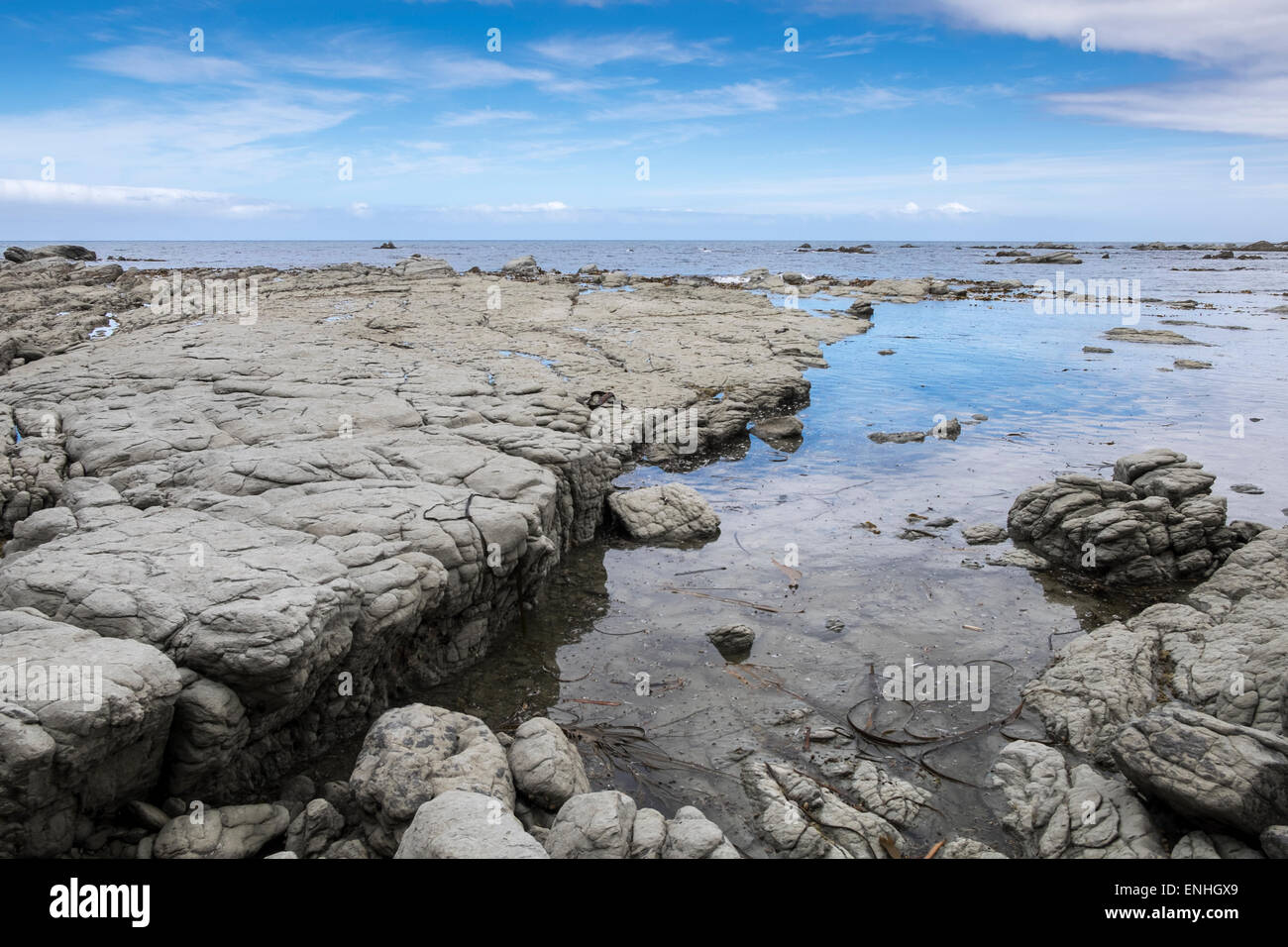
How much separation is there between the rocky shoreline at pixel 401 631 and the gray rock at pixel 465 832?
2 cm

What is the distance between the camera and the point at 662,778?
6.85 m

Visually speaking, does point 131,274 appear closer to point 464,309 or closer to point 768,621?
point 464,309

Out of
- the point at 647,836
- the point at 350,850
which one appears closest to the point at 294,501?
the point at 350,850

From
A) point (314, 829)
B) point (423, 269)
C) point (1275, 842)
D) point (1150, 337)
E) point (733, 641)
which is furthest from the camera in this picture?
point (423, 269)

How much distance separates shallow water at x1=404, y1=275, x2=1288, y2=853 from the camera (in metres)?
7.38

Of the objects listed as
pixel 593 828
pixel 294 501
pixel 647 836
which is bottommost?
pixel 647 836

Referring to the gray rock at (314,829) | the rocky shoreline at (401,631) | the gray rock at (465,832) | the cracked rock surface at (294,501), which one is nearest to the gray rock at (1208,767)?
the rocky shoreline at (401,631)

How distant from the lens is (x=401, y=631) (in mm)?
7348

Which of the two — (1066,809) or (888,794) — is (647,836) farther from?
(1066,809)

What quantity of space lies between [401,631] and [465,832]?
289 cm

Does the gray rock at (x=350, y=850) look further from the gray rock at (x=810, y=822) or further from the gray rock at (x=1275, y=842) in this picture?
the gray rock at (x=1275, y=842)

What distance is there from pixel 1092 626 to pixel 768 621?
4.15 metres
